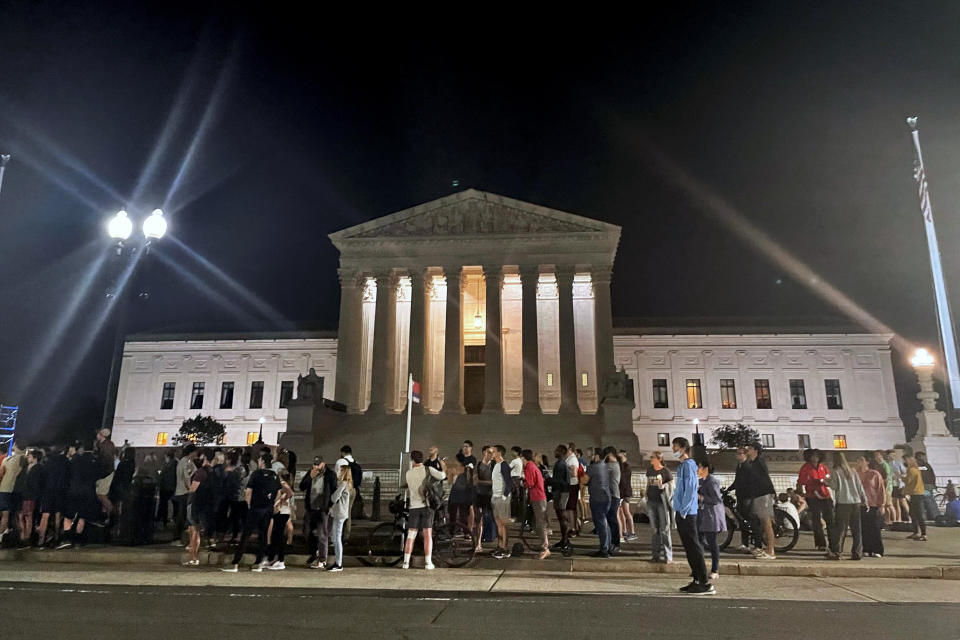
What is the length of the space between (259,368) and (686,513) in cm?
4902

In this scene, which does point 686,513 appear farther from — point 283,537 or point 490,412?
point 490,412

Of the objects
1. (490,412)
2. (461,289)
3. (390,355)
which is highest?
(461,289)

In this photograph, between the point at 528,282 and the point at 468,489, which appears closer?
the point at 468,489

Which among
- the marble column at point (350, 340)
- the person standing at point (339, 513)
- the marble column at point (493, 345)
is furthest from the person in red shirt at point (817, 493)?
the marble column at point (350, 340)

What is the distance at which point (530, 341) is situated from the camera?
1490 inches

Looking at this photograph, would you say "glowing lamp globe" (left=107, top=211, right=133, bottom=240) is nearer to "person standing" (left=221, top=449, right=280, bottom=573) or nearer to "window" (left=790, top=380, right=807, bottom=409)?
"person standing" (left=221, top=449, right=280, bottom=573)

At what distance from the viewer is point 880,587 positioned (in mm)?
9094

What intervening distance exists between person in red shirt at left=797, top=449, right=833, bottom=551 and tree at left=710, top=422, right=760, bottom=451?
1302 inches

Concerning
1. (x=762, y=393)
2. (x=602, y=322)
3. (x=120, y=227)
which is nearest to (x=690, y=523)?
(x=120, y=227)

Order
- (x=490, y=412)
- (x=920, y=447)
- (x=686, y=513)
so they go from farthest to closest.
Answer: (x=490, y=412) → (x=920, y=447) → (x=686, y=513)

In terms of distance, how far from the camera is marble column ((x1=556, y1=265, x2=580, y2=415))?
3602 centimetres

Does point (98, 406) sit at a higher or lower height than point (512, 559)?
higher

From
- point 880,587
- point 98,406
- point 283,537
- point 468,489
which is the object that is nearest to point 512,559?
point 468,489

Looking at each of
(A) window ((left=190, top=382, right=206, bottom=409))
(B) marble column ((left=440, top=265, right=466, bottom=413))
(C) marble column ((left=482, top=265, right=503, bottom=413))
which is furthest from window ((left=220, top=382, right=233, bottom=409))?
(C) marble column ((left=482, top=265, right=503, bottom=413))
